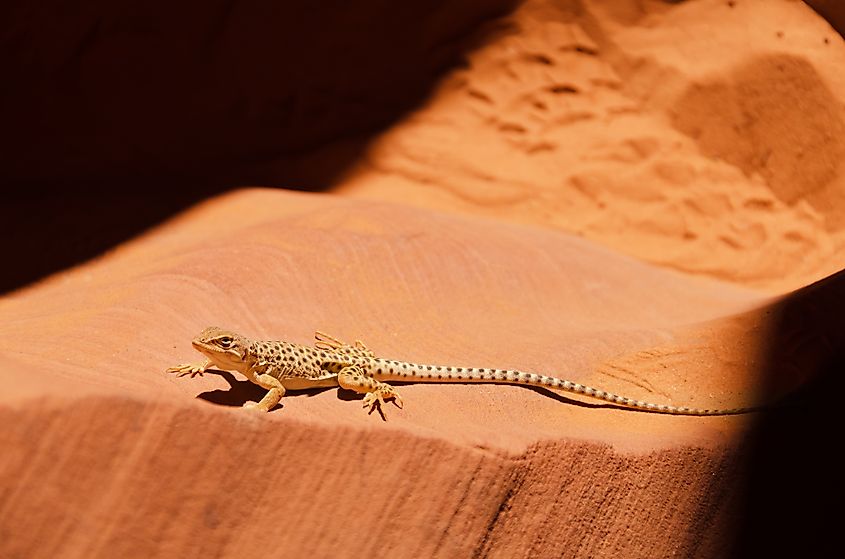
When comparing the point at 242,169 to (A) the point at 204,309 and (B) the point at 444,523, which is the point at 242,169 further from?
(B) the point at 444,523

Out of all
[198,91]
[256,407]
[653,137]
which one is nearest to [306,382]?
[256,407]

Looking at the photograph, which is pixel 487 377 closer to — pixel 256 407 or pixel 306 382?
pixel 306 382

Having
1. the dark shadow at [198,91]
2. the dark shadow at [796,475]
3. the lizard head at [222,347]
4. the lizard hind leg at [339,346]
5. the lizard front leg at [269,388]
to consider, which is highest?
the dark shadow at [796,475]

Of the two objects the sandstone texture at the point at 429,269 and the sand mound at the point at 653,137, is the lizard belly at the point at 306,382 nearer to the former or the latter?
the sandstone texture at the point at 429,269

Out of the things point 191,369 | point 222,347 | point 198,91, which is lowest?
point 198,91

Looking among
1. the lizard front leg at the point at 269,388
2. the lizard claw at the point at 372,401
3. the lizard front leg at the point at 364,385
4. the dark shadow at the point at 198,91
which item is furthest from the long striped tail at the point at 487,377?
the dark shadow at the point at 198,91

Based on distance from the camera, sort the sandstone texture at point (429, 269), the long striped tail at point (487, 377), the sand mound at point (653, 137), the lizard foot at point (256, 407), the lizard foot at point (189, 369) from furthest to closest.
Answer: the sand mound at point (653, 137)
the long striped tail at point (487, 377)
the lizard foot at point (189, 369)
the lizard foot at point (256, 407)
the sandstone texture at point (429, 269)

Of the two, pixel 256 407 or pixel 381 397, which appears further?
pixel 381 397

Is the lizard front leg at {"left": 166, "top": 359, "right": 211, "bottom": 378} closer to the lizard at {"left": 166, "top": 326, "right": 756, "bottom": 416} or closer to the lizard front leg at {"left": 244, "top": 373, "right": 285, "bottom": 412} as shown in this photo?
the lizard at {"left": 166, "top": 326, "right": 756, "bottom": 416}
